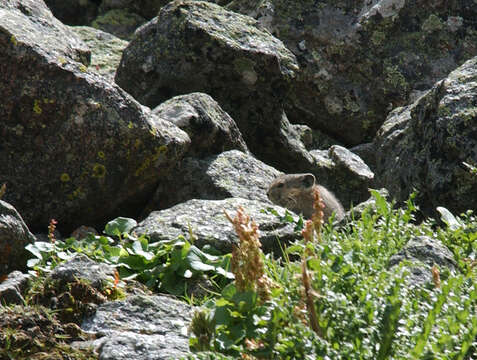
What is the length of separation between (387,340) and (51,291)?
2.21m

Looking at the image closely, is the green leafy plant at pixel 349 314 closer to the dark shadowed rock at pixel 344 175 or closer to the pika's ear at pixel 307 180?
the pika's ear at pixel 307 180

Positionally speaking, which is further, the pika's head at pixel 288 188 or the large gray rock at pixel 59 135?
the pika's head at pixel 288 188

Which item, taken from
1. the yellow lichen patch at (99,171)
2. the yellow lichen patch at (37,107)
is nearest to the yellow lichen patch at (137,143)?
the yellow lichen patch at (99,171)

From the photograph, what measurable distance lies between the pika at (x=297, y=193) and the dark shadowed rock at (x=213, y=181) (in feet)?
0.37

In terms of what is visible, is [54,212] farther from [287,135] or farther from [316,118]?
[316,118]

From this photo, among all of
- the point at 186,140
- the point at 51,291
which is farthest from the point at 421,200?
the point at 51,291

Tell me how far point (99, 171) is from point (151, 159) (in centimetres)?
53

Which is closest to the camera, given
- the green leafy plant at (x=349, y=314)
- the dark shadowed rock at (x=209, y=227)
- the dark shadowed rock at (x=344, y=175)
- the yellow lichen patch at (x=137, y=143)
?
the green leafy plant at (x=349, y=314)

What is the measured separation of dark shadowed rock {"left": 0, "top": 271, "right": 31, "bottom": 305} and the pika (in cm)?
341

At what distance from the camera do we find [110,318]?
436 centimetres

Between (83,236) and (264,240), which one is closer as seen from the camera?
(264,240)

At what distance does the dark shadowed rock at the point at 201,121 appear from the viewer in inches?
316

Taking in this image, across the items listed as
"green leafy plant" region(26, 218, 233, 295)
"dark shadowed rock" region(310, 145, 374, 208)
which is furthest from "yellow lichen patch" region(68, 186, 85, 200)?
"dark shadowed rock" region(310, 145, 374, 208)

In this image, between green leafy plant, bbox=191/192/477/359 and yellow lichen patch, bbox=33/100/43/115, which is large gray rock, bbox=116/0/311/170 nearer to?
yellow lichen patch, bbox=33/100/43/115
